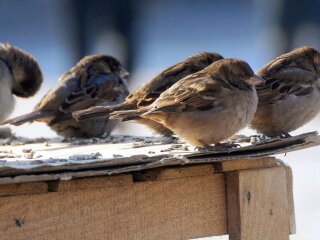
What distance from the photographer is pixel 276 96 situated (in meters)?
4.09

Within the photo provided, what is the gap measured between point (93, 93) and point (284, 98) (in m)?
1.37

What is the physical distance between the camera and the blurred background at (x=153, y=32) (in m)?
7.66

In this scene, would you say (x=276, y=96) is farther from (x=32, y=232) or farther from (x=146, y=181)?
(x=32, y=232)

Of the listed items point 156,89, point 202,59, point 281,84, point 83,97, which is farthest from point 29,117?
point 281,84

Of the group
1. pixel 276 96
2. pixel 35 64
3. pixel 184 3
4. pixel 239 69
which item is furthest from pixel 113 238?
pixel 184 3

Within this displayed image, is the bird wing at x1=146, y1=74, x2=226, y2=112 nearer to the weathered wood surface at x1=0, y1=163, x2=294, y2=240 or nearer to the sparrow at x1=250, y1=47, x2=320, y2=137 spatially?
the weathered wood surface at x1=0, y1=163, x2=294, y2=240

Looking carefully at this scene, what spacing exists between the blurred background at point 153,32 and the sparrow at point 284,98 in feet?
4.96

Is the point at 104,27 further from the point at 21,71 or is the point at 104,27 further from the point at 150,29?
the point at 21,71

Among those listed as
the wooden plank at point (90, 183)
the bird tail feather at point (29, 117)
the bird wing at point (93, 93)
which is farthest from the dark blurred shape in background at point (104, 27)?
the wooden plank at point (90, 183)

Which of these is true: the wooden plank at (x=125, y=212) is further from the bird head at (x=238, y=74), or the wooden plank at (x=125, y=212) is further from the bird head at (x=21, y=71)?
the bird head at (x=21, y=71)

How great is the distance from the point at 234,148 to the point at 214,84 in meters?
0.71

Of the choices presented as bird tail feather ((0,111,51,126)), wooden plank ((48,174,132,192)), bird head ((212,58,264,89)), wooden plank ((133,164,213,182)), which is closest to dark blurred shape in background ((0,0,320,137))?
bird tail feather ((0,111,51,126))

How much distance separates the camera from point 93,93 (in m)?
5.07

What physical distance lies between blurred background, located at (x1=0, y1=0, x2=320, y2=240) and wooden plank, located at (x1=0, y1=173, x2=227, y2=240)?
291 centimetres
